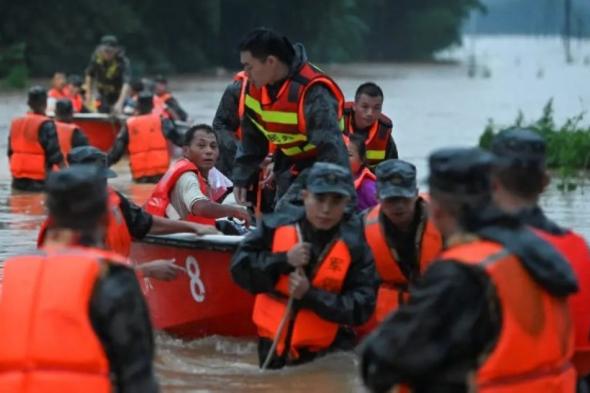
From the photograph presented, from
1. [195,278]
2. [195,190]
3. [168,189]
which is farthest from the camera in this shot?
[168,189]

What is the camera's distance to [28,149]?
21.1 m

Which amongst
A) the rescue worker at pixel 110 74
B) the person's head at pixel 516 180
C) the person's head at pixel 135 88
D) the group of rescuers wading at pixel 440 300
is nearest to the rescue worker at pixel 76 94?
the rescue worker at pixel 110 74

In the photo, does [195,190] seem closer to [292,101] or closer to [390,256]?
[292,101]

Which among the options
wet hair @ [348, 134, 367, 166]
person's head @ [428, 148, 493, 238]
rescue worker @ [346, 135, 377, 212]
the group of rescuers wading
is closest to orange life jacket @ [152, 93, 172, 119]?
wet hair @ [348, 134, 367, 166]

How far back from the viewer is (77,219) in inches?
227

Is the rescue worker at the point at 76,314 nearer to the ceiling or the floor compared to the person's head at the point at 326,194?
nearer to the ceiling

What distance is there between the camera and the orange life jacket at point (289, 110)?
1041 cm

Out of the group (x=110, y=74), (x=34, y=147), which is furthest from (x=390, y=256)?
(x=110, y=74)

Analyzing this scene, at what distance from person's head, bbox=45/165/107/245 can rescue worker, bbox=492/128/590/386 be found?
4.00 feet

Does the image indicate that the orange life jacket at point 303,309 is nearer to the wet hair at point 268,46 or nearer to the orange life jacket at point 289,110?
the orange life jacket at point 289,110

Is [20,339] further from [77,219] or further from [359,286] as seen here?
[359,286]

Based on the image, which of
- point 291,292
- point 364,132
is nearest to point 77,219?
point 291,292

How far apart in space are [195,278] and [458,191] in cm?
552

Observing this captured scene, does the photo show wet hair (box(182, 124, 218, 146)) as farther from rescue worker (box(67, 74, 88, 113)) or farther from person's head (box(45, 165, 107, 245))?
rescue worker (box(67, 74, 88, 113))
